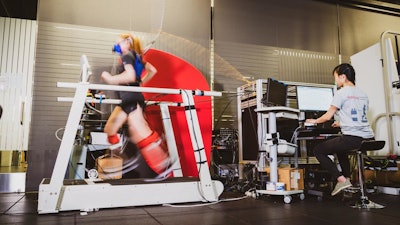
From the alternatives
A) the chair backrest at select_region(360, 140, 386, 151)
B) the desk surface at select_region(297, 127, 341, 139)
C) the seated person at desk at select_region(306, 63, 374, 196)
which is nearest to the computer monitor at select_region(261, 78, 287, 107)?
the desk surface at select_region(297, 127, 341, 139)

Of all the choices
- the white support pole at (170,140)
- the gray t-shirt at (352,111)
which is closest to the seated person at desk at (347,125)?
the gray t-shirt at (352,111)

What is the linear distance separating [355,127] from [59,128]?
11.3 feet

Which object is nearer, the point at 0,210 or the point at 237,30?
the point at 0,210

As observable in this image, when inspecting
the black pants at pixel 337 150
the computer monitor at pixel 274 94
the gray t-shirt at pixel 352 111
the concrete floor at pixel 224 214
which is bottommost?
the concrete floor at pixel 224 214

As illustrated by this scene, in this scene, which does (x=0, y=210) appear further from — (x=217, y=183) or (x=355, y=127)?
(x=355, y=127)

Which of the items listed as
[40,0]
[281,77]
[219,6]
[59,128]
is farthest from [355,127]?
[40,0]

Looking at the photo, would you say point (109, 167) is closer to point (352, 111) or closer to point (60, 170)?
point (60, 170)

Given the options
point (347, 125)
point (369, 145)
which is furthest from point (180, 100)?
point (369, 145)

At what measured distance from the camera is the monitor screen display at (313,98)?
3.94 m

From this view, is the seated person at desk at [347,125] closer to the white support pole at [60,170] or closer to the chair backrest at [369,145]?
the chair backrest at [369,145]

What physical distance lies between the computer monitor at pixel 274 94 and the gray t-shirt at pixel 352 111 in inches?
26.9

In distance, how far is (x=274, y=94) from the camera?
11.2ft

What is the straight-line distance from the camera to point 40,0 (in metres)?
4.10

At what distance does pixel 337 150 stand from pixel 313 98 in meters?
1.32
